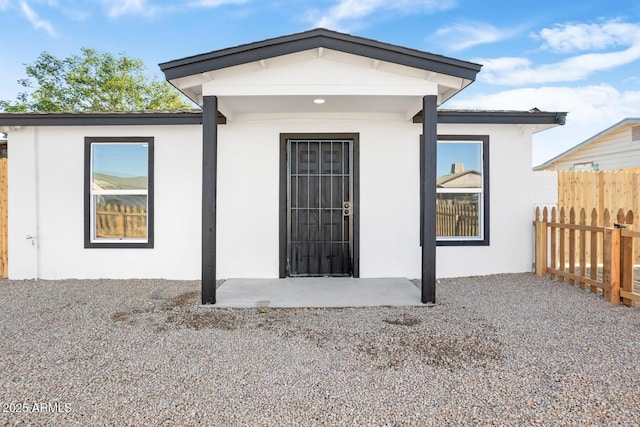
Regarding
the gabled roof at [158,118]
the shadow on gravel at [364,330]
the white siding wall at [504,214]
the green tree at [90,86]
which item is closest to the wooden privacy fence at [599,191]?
the white siding wall at [504,214]

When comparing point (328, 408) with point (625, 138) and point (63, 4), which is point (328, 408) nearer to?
point (625, 138)

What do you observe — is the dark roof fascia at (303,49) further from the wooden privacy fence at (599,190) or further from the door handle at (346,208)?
the wooden privacy fence at (599,190)

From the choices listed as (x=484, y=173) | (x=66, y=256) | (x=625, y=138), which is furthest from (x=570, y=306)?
(x=625, y=138)

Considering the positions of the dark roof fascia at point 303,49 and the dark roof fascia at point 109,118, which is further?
the dark roof fascia at point 109,118

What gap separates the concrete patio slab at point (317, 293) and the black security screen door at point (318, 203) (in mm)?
363

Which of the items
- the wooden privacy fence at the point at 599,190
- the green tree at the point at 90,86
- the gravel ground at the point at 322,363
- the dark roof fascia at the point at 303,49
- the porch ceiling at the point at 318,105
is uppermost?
the green tree at the point at 90,86

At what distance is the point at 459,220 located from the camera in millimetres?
6379

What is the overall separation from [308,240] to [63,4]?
19.1 m

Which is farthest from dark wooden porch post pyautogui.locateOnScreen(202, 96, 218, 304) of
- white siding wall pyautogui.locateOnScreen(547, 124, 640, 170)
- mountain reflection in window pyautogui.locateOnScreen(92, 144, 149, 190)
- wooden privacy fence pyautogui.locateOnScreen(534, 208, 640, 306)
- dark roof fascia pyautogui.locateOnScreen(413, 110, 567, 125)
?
white siding wall pyautogui.locateOnScreen(547, 124, 640, 170)

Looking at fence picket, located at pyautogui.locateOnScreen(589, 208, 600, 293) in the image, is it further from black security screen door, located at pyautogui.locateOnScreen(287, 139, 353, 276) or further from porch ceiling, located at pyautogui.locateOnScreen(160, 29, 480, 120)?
black security screen door, located at pyautogui.locateOnScreen(287, 139, 353, 276)

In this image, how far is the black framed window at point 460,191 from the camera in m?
6.36

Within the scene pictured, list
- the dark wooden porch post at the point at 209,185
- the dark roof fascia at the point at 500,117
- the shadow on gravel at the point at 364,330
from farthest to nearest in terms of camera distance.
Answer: the dark roof fascia at the point at 500,117 → the dark wooden porch post at the point at 209,185 → the shadow on gravel at the point at 364,330

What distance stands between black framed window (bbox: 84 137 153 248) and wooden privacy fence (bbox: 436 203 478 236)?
479 centimetres

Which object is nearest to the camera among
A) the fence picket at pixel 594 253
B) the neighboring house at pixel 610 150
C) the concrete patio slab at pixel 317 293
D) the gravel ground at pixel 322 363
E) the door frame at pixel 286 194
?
the gravel ground at pixel 322 363
